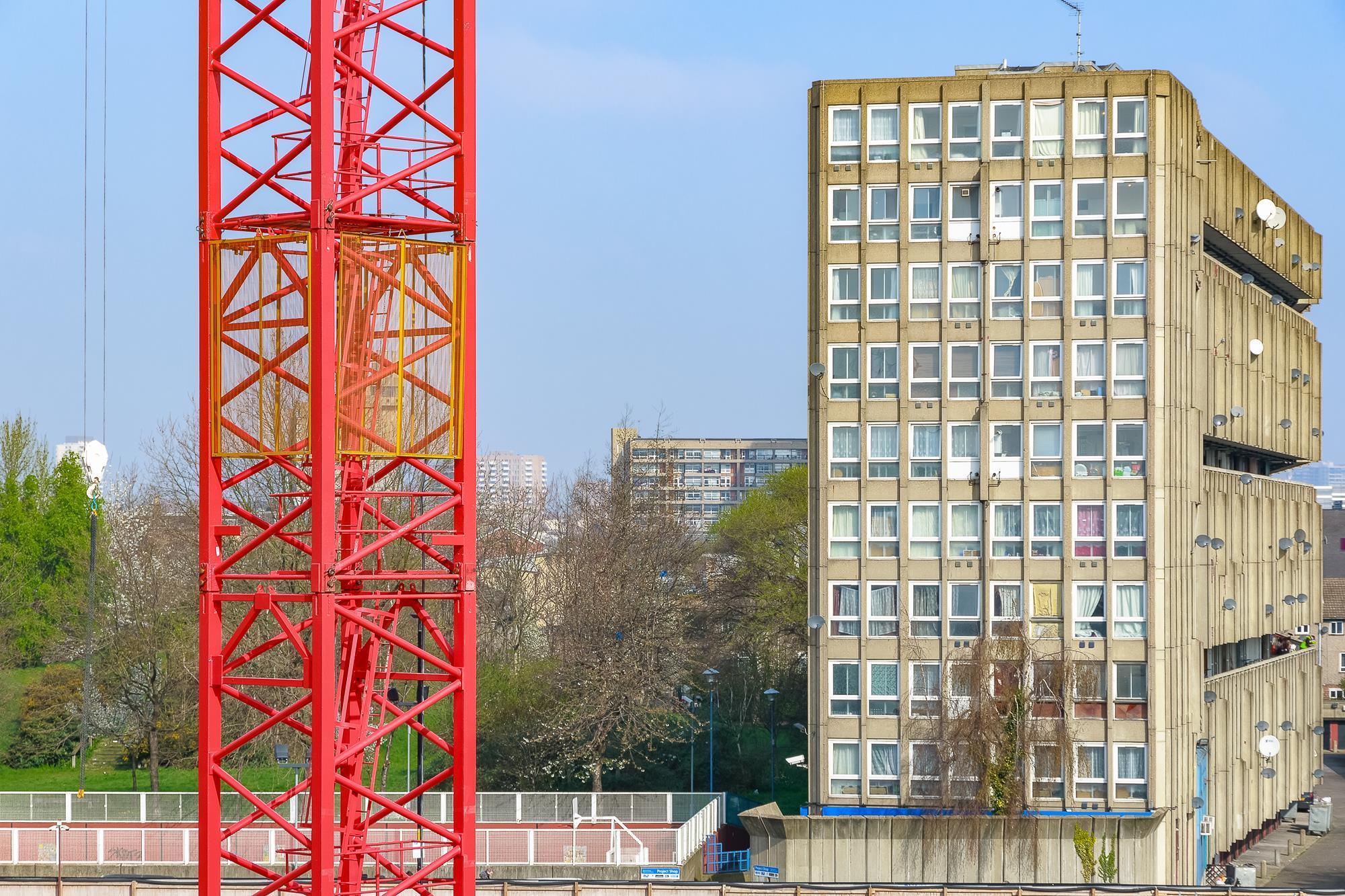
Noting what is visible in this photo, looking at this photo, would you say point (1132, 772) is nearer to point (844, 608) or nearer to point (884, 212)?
point (844, 608)

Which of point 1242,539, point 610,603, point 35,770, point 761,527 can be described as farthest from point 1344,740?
point 35,770

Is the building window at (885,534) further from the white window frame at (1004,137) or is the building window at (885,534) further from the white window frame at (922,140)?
the white window frame at (1004,137)

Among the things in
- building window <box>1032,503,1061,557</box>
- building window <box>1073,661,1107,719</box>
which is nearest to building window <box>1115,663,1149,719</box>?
building window <box>1073,661,1107,719</box>

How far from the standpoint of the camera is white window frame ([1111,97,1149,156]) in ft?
144

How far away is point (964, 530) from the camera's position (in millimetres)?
44500

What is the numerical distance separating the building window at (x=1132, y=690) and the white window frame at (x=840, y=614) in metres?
6.45

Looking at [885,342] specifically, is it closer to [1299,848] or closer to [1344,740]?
[1299,848]

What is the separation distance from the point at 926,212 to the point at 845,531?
26.8 feet

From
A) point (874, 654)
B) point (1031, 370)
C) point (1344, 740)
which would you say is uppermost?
point (1031, 370)

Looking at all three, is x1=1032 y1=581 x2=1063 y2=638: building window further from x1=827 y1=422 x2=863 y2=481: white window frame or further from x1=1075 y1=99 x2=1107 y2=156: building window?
x1=1075 y1=99 x2=1107 y2=156: building window

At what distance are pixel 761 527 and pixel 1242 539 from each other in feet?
100

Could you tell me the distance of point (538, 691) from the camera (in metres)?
61.5

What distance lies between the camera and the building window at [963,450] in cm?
4447

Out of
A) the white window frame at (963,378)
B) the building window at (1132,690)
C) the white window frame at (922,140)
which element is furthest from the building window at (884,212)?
the building window at (1132,690)
